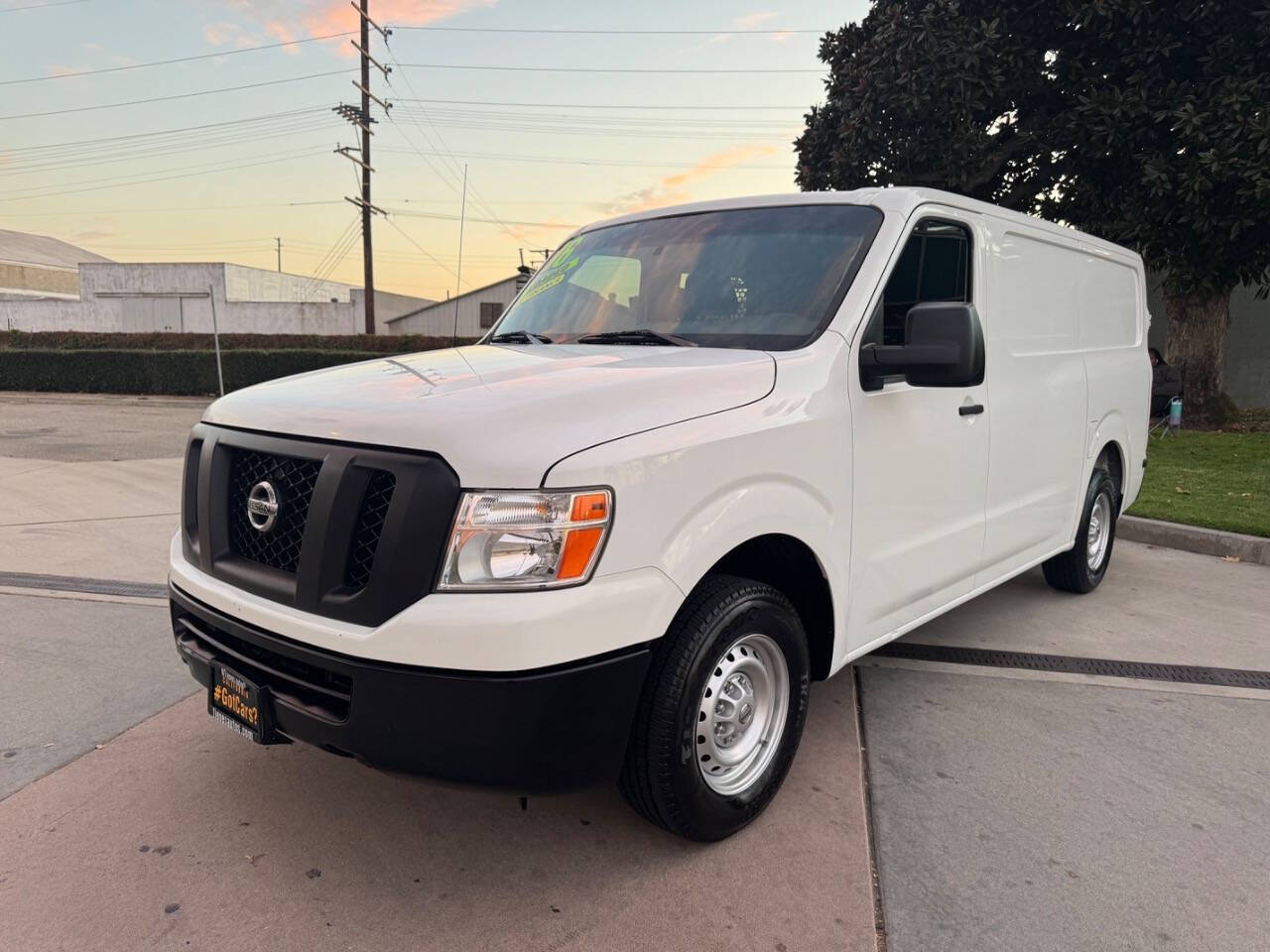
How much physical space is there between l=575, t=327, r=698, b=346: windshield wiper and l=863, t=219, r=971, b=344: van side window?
69cm

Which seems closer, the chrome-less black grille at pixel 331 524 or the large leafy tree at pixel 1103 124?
the chrome-less black grille at pixel 331 524

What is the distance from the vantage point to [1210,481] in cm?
914

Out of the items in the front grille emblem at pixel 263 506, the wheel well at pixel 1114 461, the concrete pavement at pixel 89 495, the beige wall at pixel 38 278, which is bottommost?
the concrete pavement at pixel 89 495

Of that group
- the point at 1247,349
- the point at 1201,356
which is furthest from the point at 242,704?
the point at 1247,349

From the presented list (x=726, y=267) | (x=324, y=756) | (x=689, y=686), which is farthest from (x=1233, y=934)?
(x=324, y=756)

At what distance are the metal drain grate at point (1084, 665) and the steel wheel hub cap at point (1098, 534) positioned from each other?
1.17 m

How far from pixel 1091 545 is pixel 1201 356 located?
35.7 feet

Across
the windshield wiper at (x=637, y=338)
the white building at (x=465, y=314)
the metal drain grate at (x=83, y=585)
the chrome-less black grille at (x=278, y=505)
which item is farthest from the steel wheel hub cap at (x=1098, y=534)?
the white building at (x=465, y=314)

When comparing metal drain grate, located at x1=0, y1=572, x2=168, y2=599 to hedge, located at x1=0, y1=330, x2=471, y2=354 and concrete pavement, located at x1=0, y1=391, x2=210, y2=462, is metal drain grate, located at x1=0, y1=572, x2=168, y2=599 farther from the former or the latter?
hedge, located at x1=0, y1=330, x2=471, y2=354

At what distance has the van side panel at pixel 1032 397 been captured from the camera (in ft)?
13.0

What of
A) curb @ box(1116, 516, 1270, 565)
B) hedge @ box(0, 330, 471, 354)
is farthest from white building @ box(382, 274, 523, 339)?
curb @ box(1116, 516, 1270, 565)

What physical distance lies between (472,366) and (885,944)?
6.74 ft

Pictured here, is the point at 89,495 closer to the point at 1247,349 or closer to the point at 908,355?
the point at 908,355

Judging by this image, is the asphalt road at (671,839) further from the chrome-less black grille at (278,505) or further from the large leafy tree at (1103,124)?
the large leafy tree at (1103,124)
